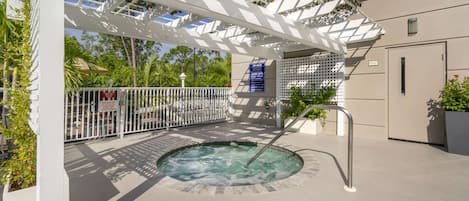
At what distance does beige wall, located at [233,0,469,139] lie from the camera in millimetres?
5277

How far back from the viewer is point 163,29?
5.32 metres

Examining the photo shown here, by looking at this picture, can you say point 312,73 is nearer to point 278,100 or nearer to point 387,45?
point 278,100

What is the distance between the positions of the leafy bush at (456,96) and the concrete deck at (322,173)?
3.16 feet

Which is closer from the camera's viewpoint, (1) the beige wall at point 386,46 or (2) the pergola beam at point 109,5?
(2) the pergola beam at point 109,5

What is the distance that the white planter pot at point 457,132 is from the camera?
182 inches

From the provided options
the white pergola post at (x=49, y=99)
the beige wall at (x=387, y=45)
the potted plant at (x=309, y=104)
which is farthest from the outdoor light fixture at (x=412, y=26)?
the white pergola post at (x=49, y=99)

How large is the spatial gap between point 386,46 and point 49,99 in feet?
23.6

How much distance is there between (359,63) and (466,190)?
4413mm

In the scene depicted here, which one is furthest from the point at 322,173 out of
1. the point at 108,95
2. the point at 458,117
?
the point at 108,95

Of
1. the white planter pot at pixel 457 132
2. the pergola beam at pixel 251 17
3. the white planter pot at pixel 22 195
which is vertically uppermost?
the pergola beam at pixel 251 17

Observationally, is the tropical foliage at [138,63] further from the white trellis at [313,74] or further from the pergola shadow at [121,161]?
the white trellis at [313,74]

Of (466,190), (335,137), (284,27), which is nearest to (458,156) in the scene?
(466,190)

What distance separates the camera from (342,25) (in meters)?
6.38

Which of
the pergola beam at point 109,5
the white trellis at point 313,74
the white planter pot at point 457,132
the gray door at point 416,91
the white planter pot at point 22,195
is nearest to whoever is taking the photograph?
the white planter pot at point 22,195
